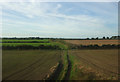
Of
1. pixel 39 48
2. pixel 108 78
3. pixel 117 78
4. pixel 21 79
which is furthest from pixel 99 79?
pixel 39 48

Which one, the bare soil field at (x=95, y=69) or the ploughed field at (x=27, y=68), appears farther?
the ploughed field at (x=27, y=68)

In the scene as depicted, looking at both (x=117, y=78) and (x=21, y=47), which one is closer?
(x=117, y=78)

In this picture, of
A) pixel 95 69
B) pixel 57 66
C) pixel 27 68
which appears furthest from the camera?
pixel 57 66

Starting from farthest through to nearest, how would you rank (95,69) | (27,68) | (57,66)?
1. (57,66)
2. (27,68)
3. (95,69)

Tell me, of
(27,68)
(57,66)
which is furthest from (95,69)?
(27,68)

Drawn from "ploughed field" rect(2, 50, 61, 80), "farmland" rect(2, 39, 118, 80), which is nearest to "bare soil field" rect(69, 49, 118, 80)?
"farmland" rect(2, 39, 118, 80)

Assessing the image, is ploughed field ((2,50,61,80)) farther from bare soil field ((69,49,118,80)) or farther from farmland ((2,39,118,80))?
bare soil field ((69,49,118,80))

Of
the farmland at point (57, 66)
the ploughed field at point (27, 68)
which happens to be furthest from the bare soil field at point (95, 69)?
the ploughed field at point (27, 68)

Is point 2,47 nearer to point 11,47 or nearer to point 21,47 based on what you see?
point 11,47

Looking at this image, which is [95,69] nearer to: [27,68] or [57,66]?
[57,66]

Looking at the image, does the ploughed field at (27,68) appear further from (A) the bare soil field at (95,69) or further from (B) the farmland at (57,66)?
(A) the bare soil field at (95,69)

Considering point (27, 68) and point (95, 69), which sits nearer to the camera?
point (95, 69)
